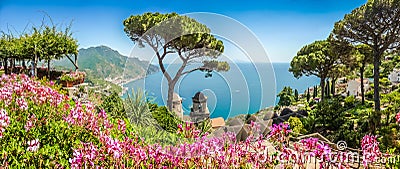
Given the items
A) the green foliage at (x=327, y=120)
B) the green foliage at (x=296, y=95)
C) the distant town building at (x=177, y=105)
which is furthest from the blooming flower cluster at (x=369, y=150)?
the green foliage at (x=296, y=95)

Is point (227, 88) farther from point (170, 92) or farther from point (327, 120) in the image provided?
point (327, 120)

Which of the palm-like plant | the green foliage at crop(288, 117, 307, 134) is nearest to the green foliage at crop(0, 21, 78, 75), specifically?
the palm-like plant

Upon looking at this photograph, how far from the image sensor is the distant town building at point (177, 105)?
4216mm

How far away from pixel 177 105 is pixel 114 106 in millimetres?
1015

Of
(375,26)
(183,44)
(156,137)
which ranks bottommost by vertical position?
(156,137)

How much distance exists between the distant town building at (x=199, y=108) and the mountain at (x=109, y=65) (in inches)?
25.5

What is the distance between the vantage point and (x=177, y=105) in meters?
4.23

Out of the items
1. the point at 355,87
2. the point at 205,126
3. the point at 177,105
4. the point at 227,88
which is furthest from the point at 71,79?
the point at 355,87

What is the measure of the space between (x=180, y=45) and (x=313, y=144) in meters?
3.51

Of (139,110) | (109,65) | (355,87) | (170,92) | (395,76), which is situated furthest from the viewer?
(355,87)

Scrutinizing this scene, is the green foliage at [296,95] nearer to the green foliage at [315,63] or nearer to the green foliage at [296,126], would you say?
the green foliage at [315,63]

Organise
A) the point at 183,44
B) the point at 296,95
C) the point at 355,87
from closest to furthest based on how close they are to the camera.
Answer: the point at 183,44, the point at 355,87, the point at 296,95

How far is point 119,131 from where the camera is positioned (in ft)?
8.11

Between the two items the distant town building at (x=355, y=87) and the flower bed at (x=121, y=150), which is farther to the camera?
the distant town building at (x=355, y=87)
